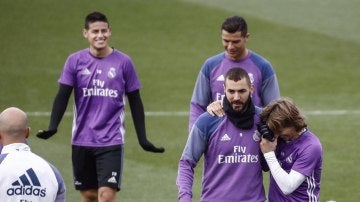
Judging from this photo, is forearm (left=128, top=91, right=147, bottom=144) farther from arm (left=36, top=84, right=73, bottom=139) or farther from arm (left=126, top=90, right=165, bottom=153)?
arm (left=36, top=84, right=73, bottom=139)

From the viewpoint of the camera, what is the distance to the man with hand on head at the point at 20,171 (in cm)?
803

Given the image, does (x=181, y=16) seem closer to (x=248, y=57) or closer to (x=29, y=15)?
(x=29, y=15)

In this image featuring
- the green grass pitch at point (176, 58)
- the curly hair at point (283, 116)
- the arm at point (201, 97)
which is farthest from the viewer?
the green grass pitch at point (176, 58)

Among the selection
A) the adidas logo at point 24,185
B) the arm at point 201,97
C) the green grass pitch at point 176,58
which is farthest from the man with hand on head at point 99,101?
the adidas logo at point 24,185

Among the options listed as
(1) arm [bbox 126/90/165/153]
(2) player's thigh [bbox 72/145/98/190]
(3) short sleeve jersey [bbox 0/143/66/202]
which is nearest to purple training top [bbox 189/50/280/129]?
(1) arm [bbox 126/90/165/153]

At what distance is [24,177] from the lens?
8.03 metres

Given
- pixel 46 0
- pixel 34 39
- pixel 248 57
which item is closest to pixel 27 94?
pixel 34 39

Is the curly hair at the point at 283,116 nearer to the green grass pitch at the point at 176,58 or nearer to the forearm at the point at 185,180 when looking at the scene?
the forearm at the point at 185,180

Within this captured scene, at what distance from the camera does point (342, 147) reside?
15750 millimetres

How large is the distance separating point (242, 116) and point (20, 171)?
74.7 inches

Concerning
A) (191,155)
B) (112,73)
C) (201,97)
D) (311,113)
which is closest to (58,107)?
(112,73)

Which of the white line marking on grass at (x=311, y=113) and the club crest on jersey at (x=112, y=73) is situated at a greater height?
the club crest on jersey at (x=112, y=73)

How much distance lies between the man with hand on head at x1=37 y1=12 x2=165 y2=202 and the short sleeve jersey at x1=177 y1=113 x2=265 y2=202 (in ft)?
8.28

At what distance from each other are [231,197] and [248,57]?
6.94 feet
